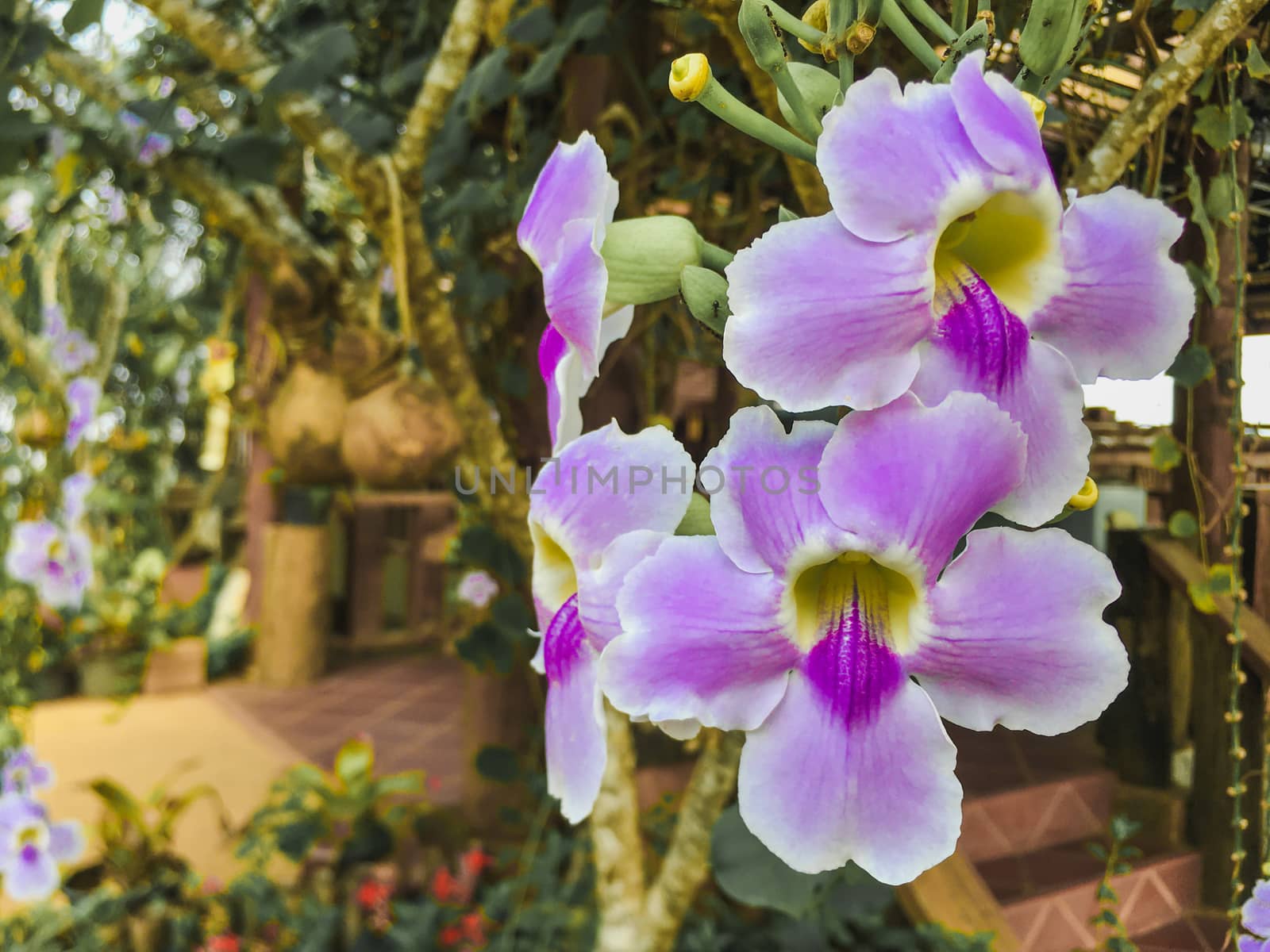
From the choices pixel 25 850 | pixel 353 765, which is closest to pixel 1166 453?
pixel 353 765

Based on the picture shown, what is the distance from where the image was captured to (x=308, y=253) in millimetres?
1400

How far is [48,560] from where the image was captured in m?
2.57

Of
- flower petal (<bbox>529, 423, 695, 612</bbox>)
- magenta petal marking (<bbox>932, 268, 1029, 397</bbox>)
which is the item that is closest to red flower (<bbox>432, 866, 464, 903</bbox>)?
flower petal (<bbox>529, 423, 695, 612</bbox>)

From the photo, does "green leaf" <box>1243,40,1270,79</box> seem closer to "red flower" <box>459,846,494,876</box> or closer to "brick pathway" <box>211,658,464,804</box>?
"red flower" <box>459,846,494,876</box>

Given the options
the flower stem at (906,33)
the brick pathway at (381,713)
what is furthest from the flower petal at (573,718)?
the brick pathway at (381,713)

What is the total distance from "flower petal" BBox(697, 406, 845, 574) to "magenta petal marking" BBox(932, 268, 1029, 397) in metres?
0.05

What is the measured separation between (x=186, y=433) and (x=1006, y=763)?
15.5ft

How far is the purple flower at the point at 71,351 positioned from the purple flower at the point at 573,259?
308 cm

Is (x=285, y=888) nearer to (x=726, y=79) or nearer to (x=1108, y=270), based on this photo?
(x=726, y=79)

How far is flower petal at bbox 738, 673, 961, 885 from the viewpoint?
0.27 metres

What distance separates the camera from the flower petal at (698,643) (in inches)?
10.6

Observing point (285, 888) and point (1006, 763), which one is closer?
point (1006, 763)

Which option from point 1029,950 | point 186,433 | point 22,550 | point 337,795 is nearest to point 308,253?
point 337,795

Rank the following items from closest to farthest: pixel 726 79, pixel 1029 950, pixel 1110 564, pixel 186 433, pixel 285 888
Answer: pixel 1110 564, pixel 1029 950, pixel 726 79, pixel 285 888, pixel 186 433
